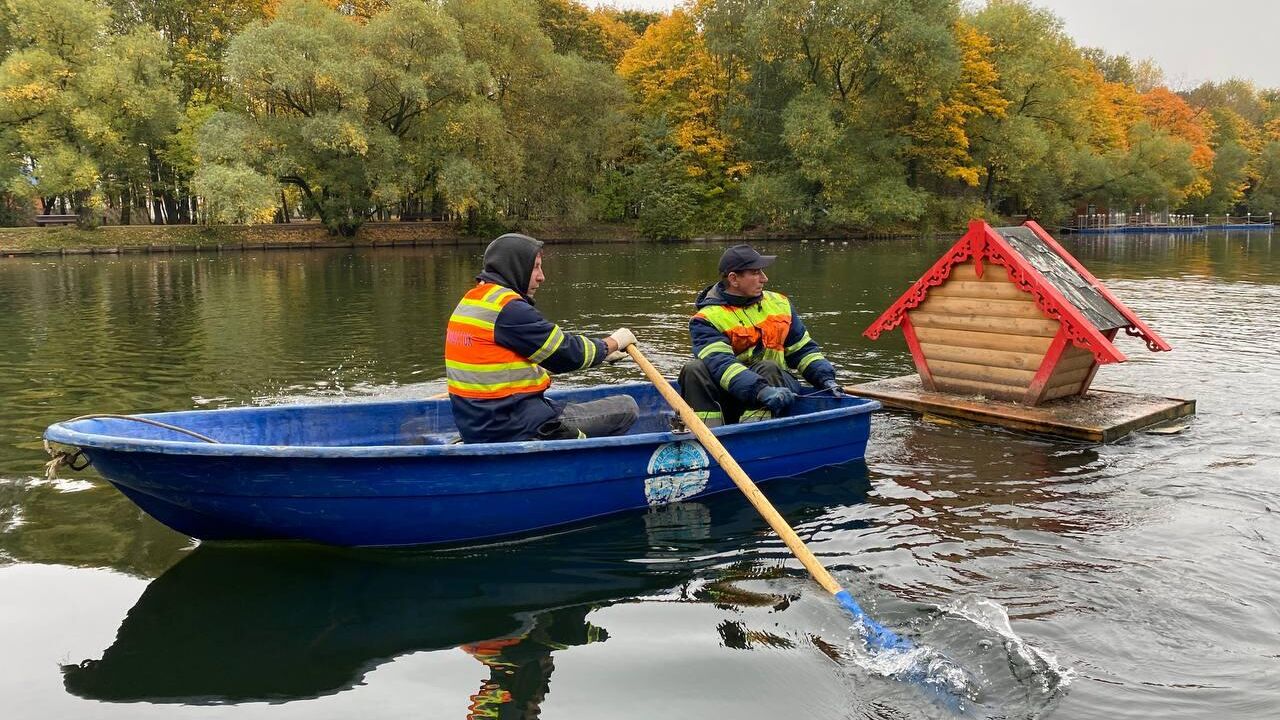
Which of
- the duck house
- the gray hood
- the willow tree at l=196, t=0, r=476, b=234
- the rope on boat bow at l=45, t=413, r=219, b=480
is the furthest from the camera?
the willow tree at l=196, t=0, r=476, b=234

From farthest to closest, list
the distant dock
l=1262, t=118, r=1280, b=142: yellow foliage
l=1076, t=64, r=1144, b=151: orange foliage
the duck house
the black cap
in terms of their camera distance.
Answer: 1. l=1262, t=118, r=1280, b=142: yellow foliage
2. the distant dock
3. l=1076, t=64, r=1144, b=151: orange foliage
4. the duck house
5. the black cap

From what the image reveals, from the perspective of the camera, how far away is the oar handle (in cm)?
542

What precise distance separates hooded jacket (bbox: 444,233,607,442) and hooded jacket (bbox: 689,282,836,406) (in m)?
1.38

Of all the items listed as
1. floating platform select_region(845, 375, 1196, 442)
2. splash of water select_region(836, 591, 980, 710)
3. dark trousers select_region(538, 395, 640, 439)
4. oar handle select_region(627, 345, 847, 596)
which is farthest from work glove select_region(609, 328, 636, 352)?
floating platform select_region(845, 375, 1196, 442)

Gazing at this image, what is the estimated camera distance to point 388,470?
18.7ft

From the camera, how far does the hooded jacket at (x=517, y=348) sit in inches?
243

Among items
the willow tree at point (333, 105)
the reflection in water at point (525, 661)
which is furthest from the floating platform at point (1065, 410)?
the willow tree at point (333, 105)

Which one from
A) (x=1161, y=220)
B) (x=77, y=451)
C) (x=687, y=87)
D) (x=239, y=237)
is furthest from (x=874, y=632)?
(x=1161, y=220)

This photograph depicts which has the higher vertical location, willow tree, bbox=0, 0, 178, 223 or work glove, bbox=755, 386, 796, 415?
willow tree, bbox=0, 0, 178, 223

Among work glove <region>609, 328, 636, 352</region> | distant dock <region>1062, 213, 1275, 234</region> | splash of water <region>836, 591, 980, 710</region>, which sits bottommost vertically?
splash of water <region>836, 591, 980, 710</region>

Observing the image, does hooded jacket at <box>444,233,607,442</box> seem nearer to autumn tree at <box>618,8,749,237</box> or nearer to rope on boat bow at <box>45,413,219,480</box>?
rope on boat bow at <box>45,413,219,480</box>

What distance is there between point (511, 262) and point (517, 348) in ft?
1.96

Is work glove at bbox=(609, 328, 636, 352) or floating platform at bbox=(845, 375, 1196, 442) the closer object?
work glove at bbox=(609, 328, 636, 352)

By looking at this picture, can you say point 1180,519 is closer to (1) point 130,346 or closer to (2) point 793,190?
(1) point 130,346
